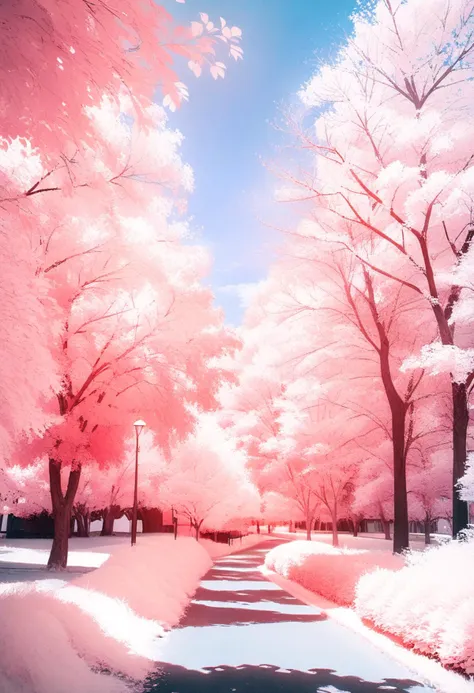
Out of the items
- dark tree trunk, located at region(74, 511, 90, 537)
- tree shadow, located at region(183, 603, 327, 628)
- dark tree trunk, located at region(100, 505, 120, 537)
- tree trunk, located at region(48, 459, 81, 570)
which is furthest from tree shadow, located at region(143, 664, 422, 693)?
dark tree trunk, located at region(100, 505, 120, 537)

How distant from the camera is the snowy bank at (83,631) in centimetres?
514

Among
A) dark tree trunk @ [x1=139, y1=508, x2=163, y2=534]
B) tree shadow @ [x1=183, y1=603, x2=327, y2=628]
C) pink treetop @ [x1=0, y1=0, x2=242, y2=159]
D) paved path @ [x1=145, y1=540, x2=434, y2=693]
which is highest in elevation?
pink treetop @ [x1=0, y1=0, x2=242, y2=159]

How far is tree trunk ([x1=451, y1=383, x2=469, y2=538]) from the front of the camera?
11.7 m

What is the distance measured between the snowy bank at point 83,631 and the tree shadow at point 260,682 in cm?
37

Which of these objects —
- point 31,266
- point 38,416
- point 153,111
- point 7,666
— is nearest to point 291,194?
point 153,111

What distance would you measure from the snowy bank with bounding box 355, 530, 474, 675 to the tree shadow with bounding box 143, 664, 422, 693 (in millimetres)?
723

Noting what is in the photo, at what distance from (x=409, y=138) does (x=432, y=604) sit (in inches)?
363

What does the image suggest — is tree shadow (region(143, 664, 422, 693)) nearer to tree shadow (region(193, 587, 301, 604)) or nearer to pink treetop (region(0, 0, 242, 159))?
pink treetop (region(0, 0, 242, 159))

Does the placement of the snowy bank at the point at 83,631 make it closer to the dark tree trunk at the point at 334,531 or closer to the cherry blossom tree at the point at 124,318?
the cherry blossom tree at the point at 124,318

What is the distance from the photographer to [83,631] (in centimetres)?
668

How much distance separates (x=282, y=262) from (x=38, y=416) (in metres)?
8.53

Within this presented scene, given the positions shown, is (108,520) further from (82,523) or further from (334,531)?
(334,531)

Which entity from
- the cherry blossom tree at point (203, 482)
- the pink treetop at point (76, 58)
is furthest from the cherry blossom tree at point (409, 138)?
the cherry blossom tree at point (203, 482)

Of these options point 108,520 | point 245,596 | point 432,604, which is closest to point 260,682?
point 432,604
